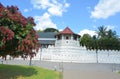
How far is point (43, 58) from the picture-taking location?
39438mm

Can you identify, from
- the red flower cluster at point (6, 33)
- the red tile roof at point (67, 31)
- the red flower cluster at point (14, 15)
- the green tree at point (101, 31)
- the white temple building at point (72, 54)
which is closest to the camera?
the red flower cluster at point (6, 33)

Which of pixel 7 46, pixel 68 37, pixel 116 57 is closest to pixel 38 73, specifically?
pixel 7 46

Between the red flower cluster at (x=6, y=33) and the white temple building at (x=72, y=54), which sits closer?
the red flower cluster at (x=6, y=33)

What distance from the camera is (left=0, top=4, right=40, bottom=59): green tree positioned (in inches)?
586

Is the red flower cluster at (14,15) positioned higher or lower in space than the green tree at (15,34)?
higher

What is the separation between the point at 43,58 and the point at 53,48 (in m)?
2.34

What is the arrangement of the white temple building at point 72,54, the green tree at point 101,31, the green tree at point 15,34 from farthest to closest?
the green tree at point 101,31
the white temple building at point 72,54
the green tree at point 15,34

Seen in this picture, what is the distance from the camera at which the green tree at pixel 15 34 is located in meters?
14.9

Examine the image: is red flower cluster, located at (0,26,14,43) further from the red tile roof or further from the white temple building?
the red tile roof

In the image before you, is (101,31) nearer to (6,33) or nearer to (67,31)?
(67,31)

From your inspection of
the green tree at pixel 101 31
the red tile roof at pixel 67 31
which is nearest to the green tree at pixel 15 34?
the red tile roof at pixel 67 31

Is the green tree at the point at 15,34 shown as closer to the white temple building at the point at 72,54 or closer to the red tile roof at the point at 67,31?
the white temple building at the point at 72,54

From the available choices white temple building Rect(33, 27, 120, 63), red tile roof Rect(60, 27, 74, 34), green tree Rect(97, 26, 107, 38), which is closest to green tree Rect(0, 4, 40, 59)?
white temple building Rect(33, 27, 120, 63)

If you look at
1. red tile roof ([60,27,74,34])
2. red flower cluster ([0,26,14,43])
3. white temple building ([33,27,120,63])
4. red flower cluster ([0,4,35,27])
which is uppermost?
red tile roof ([60,27,74,34])
